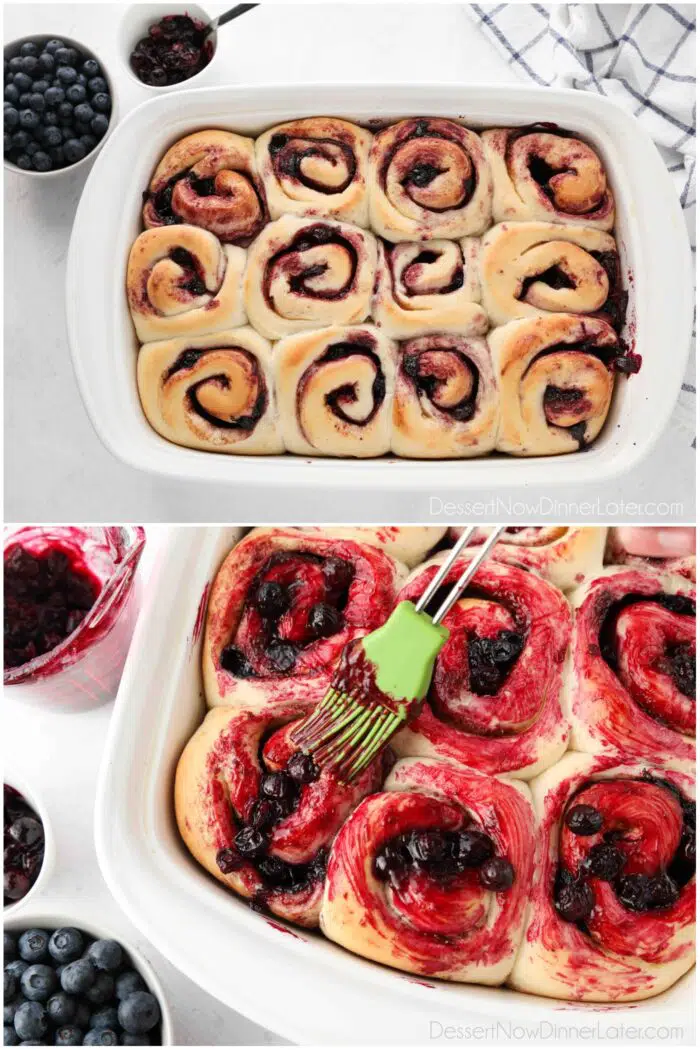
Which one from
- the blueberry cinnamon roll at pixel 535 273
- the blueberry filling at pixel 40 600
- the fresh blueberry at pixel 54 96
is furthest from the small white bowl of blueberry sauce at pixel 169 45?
the blueberry filling at pixel 40 600

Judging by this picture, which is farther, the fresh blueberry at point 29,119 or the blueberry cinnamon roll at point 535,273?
the fresh blueberry at point 29,119

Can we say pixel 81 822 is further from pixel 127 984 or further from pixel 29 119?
pixel 29 119

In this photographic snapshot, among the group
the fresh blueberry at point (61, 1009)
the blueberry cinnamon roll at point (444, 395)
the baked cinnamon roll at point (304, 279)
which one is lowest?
the fresh blueberry at point (61, 1009)

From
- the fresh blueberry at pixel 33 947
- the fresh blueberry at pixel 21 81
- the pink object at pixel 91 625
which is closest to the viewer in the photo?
the pink object at pixel 91 625

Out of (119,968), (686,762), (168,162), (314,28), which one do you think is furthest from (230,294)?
(119,968)

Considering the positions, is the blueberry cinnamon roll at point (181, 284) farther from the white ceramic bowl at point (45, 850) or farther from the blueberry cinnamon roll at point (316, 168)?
the white ceramic bowl at point (45, 850)

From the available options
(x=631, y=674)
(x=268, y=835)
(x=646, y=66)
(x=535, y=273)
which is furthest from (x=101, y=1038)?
(x=646, y=66)

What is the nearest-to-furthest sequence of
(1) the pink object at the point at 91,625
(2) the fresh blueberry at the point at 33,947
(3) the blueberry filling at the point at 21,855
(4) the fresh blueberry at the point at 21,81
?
1. (1) the pink object at the point at 91,625
2. (2) the fresh blueberry at the point at 33,947
3. (3) the blueberry filling at the point at 21,855
4. (4) the fresh blueberry at the point at 21,81

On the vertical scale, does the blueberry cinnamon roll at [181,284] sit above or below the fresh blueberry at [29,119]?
below
